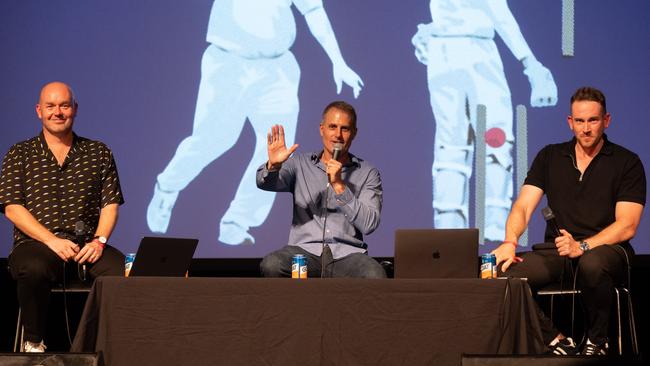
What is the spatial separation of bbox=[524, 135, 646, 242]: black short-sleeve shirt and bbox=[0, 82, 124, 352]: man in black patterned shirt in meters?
1.98

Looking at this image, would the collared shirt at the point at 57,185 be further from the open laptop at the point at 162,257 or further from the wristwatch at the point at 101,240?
the open laptop at the point at 162,257

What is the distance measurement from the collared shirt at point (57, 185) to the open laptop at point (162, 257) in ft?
2.98

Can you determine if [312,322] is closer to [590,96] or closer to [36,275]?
[36,275]

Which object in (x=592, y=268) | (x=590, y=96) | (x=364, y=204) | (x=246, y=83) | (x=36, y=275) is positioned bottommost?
(x=36, y=275)

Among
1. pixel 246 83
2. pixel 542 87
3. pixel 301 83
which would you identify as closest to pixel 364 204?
pixel 301 83

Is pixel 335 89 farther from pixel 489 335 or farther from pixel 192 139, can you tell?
pixel 489 335

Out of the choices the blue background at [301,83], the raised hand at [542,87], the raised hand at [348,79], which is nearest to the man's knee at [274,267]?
the blue background at [301,83]

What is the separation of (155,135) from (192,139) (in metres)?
0.20

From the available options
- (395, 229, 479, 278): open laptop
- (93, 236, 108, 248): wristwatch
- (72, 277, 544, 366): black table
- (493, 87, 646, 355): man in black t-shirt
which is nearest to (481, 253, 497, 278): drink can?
(395, 229, 479, 278): open laptop

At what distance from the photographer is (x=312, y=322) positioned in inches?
105

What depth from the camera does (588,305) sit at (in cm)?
343

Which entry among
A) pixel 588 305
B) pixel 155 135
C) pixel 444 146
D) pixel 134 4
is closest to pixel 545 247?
pixel 588 305

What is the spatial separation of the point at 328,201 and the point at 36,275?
1296mm

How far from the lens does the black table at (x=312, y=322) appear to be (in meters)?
2.66
